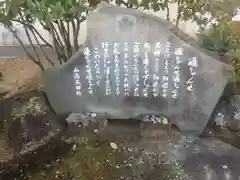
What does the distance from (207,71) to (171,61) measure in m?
0.15

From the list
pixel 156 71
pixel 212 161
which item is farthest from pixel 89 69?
pixel 212 161

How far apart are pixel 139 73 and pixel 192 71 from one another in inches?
8.4

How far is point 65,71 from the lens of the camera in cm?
171

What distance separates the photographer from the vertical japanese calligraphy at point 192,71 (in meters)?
1.57

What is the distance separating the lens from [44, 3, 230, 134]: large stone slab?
157 cm

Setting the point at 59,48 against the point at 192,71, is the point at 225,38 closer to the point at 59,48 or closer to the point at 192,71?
the point at 192,71

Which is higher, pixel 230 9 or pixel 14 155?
pixel 230 9

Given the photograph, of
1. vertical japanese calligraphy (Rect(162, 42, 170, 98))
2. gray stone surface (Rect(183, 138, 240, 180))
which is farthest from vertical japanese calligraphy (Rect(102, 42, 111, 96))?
gray stone surface (Rect(183, 138, 240, 180))

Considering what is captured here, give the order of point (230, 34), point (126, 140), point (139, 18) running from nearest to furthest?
1. point (139, 18)
2. point (126, 140)
3. point (230, 34)

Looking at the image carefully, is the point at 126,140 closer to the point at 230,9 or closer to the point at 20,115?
the point at 20,115

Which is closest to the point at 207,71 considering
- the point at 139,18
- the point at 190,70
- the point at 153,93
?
the point at 190,70

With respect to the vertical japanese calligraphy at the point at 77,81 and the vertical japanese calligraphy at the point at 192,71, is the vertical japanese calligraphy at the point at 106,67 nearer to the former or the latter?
the vertical japanese calligraphy at the point at 77,81

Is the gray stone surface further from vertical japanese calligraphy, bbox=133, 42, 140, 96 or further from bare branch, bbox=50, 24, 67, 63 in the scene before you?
bare branch, bbox=50, 24, 67, 63

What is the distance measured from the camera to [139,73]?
163cm
